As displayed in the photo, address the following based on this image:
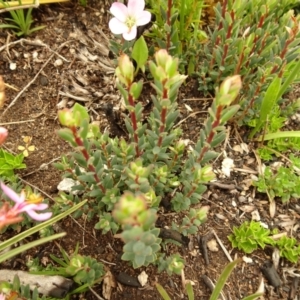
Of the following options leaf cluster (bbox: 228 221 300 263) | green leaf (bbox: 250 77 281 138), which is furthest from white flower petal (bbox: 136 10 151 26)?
leaf cluster (bbox: 228 221 300 263)

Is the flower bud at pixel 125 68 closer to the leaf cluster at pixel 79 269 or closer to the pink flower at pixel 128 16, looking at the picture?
the pink flower at pixel 128 16

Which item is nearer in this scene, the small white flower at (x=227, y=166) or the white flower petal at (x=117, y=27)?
the white flower petal at (x=117, y=27)

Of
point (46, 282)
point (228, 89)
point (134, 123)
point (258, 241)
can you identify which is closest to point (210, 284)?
point (258, 241)

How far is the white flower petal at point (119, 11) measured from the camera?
6.38ft

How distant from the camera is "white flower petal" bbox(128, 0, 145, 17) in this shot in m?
1.94

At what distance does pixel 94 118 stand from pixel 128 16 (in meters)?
0.60

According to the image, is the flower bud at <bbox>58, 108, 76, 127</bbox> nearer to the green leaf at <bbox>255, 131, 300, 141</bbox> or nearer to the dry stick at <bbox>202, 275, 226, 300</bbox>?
the dry stick at <bbox>202, 275, 226, 300</bbox>

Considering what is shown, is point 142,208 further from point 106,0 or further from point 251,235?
point 106,0

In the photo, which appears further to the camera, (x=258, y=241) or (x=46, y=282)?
(x=258, y=241)

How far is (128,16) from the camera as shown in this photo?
196 centimetres

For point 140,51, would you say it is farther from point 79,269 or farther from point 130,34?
point 79,269

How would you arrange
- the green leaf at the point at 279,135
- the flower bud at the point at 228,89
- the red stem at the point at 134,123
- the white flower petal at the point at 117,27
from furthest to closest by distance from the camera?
1. the green leaf at the point at 279,135
2. the white flower petal at the point at 117,27
3. the red stem at the point at 134,123
4. the flower bud at the point at 228,89

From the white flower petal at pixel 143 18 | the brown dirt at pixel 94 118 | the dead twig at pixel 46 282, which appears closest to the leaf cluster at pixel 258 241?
the brown dirt at pixel 94 118

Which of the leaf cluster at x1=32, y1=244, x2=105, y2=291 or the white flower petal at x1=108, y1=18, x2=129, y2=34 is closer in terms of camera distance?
the leaf cluster at x1=32, y1=244, x2=105, y2=291
